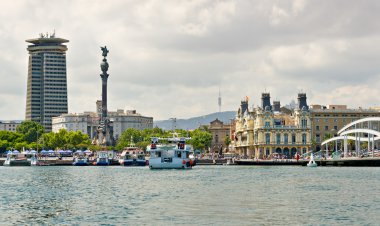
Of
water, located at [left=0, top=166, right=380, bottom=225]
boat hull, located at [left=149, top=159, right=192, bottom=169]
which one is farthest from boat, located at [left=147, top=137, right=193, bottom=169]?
water, located at [left=0, top=166, right=380, bottom=225]

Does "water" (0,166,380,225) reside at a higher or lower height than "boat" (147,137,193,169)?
lower

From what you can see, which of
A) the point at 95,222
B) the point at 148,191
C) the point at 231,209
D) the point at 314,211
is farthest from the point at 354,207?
the point at 148,191

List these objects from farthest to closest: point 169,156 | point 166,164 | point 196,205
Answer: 1. point 166,164
2. point 169,156
3. point 196,205

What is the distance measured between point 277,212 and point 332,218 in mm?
5292

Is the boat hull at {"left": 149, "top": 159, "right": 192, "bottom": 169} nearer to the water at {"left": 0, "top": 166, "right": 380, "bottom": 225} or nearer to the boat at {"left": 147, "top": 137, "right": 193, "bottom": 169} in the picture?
the boat at {"left": 147, "top": 137, "right": 193, "bottom": 169}

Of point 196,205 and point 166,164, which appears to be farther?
point 166,164

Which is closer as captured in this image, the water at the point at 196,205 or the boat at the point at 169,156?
the water at the point at 196,205

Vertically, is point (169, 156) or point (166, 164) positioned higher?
point (169, 156)

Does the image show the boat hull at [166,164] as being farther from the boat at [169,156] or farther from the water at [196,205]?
the water at [196,205]

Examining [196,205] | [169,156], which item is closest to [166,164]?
[169,156]

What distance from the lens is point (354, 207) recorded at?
219ft

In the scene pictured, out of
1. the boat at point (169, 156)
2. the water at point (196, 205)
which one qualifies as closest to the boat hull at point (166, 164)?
the boat at point (169, 156)

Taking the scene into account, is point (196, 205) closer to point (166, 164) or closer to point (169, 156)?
point (169, 156)

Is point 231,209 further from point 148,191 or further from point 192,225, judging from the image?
point 148,191
